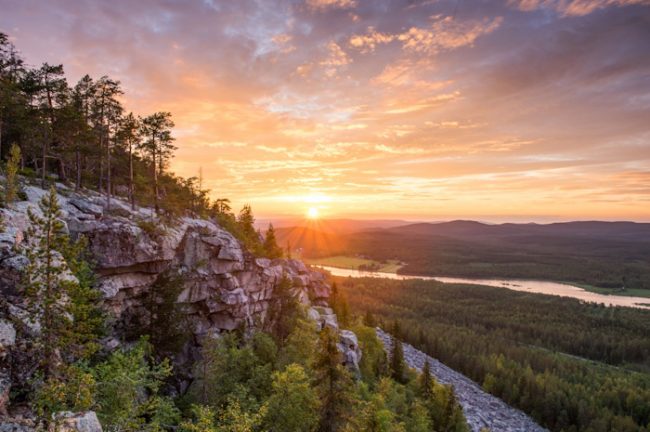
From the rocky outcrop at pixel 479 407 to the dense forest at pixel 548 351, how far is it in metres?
3.31

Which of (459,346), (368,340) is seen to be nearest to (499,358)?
(459,346)

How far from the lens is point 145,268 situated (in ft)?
130

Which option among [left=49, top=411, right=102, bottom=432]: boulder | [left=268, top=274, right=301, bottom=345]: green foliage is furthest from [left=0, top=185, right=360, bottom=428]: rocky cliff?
[left=49, top=411, right=102, bottom=432]: boulder

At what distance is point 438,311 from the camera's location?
589 ft

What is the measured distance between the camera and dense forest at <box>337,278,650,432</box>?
85625 mm

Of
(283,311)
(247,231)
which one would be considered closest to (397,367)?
(283,311)

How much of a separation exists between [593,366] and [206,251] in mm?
140046

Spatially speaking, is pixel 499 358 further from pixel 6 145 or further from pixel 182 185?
pixel 6 145

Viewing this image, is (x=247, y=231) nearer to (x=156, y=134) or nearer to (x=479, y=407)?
(x=156, y=134)

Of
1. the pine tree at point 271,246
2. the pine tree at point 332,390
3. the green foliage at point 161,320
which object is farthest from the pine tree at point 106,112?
the pine tree at point 271,246

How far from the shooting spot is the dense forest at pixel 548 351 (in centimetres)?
8562

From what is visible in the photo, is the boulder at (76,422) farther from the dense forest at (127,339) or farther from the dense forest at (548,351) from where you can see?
the dense forest at (548,351)

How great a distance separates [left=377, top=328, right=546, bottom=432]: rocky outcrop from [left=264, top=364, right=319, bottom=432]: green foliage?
55.9m

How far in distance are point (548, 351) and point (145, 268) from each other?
492ft
